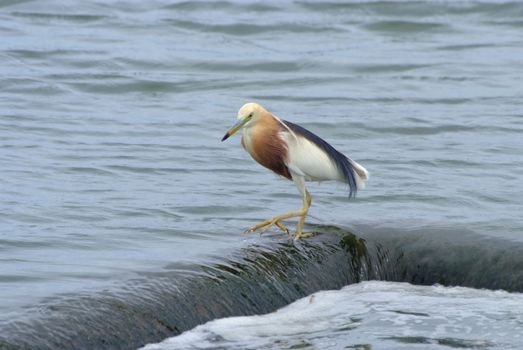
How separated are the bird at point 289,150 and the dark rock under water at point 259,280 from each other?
0.44 metres

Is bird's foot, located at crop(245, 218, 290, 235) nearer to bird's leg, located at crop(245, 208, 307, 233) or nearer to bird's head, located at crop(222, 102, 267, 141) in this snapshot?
bird's leg, located at crop(245, 208, 307, 233)

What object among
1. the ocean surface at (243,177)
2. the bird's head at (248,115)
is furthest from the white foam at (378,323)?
the bird's head at (248,115)

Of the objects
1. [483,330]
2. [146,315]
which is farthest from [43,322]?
[483,330]

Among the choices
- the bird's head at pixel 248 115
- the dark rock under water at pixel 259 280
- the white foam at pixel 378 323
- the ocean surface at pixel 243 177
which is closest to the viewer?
the dark rock under water at pixel 259 280

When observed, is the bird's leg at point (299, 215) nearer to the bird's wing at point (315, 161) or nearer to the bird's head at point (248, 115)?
the bird's wing at point (315, 161)

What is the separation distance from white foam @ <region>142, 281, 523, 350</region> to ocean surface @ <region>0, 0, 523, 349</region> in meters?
0.02

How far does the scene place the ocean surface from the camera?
7.27 m

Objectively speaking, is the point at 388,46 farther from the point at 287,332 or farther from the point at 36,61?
the point at 287,332

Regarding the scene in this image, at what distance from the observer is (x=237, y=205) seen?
9.71 m

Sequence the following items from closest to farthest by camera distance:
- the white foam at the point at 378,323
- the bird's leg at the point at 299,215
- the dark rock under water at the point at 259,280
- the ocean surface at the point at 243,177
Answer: the dark rock under water at the point at 259,280
the white foam at the point at 378,323
the ocean surface at the point at 243,177
the bird's leg at the point at 299,215

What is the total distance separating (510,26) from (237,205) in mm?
11080

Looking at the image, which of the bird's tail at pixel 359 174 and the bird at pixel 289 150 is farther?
the bird's tail at pixel 359 174

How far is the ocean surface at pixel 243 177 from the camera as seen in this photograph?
286 inches

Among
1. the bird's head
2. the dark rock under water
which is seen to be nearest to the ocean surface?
the dark rock under water
